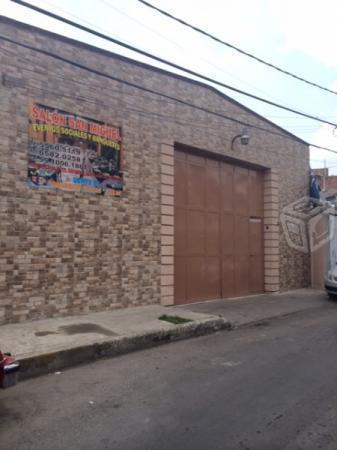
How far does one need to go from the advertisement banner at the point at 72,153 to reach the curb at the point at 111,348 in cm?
349

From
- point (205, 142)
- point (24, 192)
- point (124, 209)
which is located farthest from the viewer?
point (205, 142)

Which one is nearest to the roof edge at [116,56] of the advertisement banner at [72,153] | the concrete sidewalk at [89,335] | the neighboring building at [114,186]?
the neighboring building at [114,186]

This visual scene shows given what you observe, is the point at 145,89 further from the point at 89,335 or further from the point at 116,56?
the point at 89,335

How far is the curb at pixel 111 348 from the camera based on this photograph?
613cm

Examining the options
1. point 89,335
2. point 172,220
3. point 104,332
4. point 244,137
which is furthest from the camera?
point 244,137

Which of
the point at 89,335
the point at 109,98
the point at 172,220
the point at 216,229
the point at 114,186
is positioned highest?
the point at 109,98

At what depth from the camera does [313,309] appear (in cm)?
1216

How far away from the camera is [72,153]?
933cm

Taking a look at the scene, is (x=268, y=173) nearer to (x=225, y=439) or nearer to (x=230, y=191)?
(x=230, y=191)

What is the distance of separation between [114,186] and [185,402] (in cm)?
606

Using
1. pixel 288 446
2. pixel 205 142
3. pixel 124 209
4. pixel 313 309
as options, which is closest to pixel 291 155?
pixel 205 142

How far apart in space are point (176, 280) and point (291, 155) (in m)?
7.51

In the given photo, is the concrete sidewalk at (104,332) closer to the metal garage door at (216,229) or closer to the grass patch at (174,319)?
the grass patch at (174,319)

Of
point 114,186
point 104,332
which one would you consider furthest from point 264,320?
point 114,186
